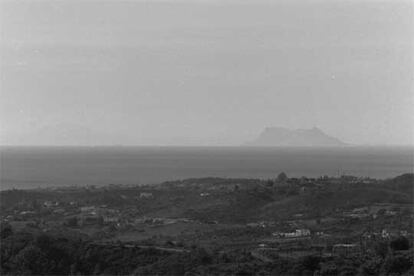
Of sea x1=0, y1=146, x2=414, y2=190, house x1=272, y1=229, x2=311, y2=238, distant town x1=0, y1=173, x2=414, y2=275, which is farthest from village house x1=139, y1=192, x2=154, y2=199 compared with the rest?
sea x1=0, y1=146, x2=414, y2=190

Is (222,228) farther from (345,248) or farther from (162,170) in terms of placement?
A: (162,170)

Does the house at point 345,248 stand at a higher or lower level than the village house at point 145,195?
lower

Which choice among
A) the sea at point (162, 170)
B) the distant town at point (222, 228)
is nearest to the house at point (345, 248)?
the distant town at point (222, 228)

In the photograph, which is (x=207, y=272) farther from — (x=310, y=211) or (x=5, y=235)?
(x=310, y=211)

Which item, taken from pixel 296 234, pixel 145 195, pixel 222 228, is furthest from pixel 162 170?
pixel 296 234

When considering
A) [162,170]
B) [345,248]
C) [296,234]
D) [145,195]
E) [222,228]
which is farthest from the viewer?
[162,170]

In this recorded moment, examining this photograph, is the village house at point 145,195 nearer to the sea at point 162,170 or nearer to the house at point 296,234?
the house at point 296,234

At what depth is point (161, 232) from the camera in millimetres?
21312

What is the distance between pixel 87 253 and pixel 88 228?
6625 millimetres

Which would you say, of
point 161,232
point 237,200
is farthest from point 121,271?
point 237,200

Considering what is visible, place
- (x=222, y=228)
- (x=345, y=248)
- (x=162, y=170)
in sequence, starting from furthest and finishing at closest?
(x=162, y=170), (x=222, y=228), (x=345, y=248)

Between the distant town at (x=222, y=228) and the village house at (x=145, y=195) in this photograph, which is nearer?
the distant town at (x=222, y=228)

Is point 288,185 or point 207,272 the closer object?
point 207,272

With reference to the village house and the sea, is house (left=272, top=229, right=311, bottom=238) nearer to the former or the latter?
the village house
